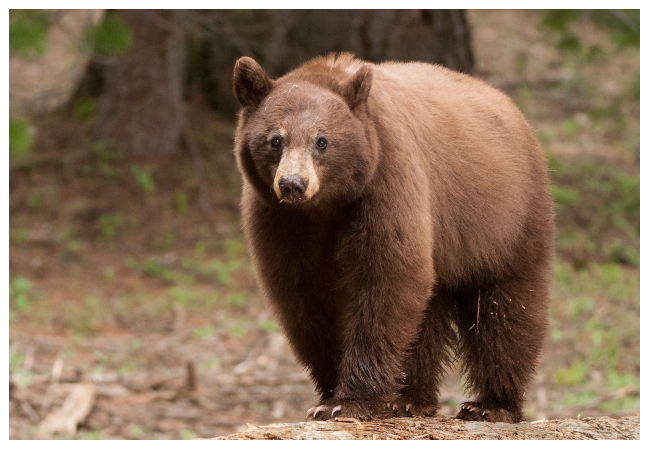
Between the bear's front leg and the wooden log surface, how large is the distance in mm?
166

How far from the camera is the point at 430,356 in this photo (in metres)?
5.61

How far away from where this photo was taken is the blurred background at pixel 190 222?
7898 mm

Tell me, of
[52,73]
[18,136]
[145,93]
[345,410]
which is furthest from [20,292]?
[52,73]

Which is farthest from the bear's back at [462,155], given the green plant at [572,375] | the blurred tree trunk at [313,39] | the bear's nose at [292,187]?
the green plant at [572,375]

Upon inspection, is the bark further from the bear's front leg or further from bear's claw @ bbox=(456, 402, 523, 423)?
bear's claw @ bbox=(456, 402, 523, 423)

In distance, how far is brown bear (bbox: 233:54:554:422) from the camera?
4.30m

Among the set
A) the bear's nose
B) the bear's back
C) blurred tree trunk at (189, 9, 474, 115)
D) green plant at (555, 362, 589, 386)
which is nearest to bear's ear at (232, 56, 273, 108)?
the bear's back

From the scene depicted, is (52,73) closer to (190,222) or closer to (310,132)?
(190,222)

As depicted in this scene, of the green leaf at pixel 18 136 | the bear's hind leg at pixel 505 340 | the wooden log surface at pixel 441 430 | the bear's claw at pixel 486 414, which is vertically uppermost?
the green leaf at pixel 18 136

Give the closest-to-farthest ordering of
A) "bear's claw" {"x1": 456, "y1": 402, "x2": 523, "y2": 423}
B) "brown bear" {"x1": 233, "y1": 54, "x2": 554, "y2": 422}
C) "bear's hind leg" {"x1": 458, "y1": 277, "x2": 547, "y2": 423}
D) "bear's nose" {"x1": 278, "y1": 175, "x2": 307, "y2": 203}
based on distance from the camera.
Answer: "bear's nose" {"x1": 278, "y1": 175, "x2": 307, "y2": 203} → "brown bear" {"x1": 233, "y1": 54, "x2": 554, "y2": 422} → "bear's claw" {"x1": 456, "y1": 402, "x2": 523, "y2": 423} → "bear's hind leg" {"x1": 458, "y1": 277, "x2": 547, "y2": 423}

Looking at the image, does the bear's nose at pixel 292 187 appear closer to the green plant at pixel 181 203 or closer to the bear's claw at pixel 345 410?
the bear's claw at pixel 345 410

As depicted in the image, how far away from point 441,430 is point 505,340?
1213 millimetres
